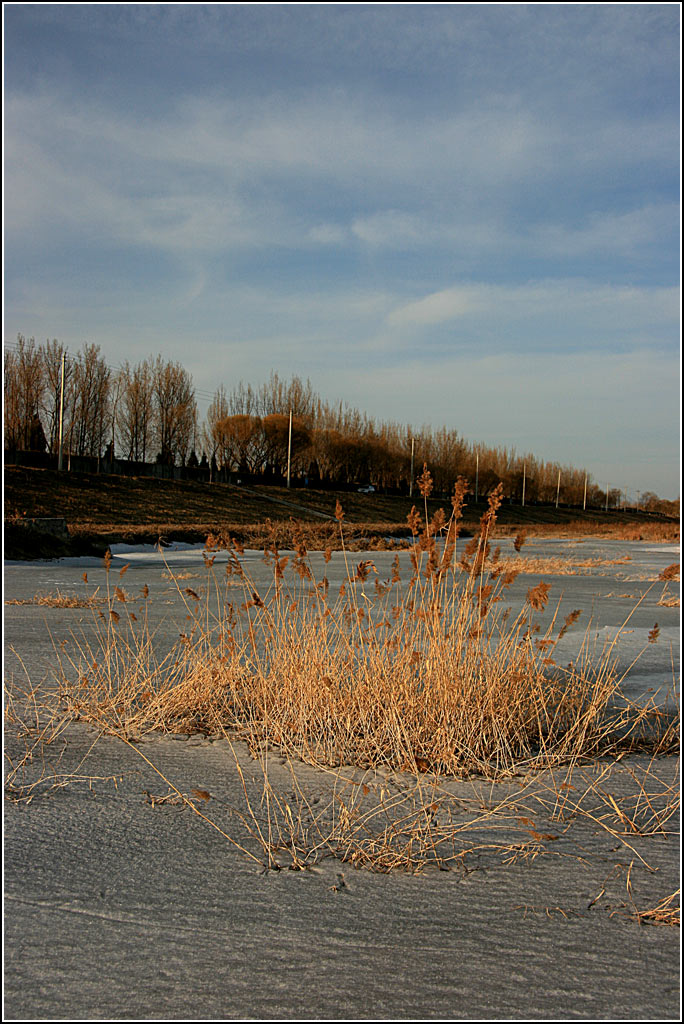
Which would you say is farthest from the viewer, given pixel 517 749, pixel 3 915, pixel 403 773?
pixel 517 749

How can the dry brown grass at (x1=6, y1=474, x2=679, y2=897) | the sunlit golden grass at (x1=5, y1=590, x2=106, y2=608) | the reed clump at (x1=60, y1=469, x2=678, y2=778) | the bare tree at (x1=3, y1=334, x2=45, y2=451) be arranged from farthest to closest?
the bare tree at (x1=3, y1=334, x2=45, y2=451) < the sunlit golden grass at (x1=5, y1=590, x2=106, y2=608) < the reed clump at (x1=60, y1=469, x2=678, y2=778) < the dry brown grass at (x1=6, y1=474, x2=679, y2=897)

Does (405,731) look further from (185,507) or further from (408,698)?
(185,507)

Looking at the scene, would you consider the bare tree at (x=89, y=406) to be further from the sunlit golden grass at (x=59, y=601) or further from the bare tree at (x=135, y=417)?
the sunlit golden grass at (x=59, y=601)

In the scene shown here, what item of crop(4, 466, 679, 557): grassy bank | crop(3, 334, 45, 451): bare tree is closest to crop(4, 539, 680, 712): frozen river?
crop(4, 466, 679, 557): grassy bank

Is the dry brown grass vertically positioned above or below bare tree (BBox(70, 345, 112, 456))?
below

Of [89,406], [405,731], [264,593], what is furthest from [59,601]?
[89,406]

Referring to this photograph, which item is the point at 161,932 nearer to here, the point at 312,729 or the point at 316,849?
the point at 316,849

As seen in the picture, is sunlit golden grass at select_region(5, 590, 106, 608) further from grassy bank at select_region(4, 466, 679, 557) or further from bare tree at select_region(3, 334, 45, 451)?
bare tree at select_region(3, 334, 45, 451)

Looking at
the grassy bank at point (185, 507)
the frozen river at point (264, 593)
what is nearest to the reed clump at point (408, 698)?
the frozen river at point (264, 593)

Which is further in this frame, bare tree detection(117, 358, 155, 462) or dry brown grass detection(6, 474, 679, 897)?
bare tree detection(117, 358, 155, 462)

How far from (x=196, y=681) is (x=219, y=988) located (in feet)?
7.56

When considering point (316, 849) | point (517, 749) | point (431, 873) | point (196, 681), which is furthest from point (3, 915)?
point (517, 749)

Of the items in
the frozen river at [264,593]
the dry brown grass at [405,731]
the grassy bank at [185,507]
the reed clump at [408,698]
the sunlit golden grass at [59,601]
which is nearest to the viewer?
the dry brown grass at [405,731]

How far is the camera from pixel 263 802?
9.84 feet
